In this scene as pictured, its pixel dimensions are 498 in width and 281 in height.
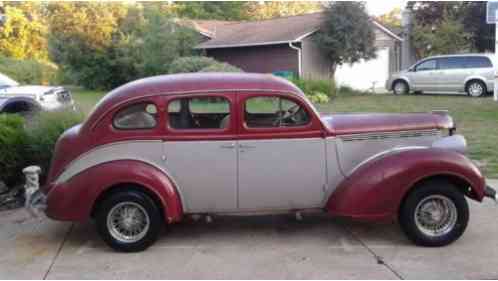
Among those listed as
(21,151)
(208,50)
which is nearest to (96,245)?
(21,151)

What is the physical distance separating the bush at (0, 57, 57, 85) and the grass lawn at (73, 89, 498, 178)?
12.1 meters

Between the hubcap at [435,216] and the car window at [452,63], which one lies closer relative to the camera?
the hubcap at [435,216]

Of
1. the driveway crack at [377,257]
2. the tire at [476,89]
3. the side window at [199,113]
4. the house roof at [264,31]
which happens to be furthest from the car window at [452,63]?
the side window at [199,113]

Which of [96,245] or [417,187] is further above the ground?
[417,187]

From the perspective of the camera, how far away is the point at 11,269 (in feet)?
17.1

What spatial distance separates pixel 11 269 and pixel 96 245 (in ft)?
2.99

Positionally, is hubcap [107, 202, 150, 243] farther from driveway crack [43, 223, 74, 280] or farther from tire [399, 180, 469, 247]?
tire [399, 180, 469, 247]

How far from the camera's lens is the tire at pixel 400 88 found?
2280 cm

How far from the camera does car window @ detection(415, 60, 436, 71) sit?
21669 millimetres

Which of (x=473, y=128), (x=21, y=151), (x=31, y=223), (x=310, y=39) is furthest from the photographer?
(x=310, y=39)

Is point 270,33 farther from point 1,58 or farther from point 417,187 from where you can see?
point 417,187

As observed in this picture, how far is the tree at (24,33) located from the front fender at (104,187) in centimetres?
3121

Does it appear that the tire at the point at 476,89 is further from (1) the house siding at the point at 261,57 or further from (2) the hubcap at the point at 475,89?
(1) the house siding at the point at 261,57

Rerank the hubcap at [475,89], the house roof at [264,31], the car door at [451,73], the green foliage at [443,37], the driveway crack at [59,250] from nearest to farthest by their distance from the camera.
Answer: the driveway crack at [59,250]
the hubcap at [475,89]
the car door at [451,73]
the house roof at [264,31]
the green foliage at [443,37]
